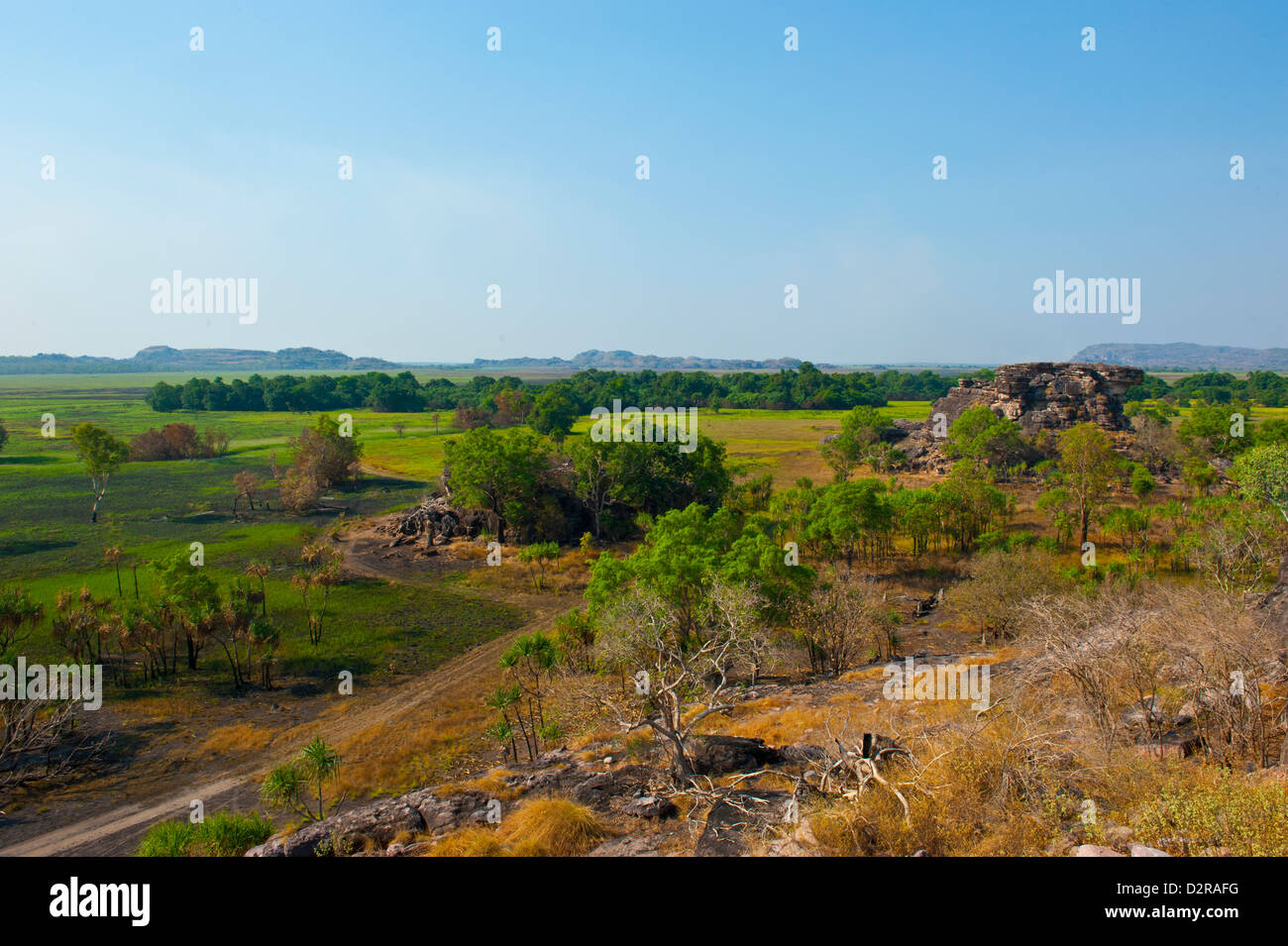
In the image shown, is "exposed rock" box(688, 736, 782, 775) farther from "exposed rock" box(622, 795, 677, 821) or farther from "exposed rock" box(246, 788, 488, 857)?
"exposed rock" box(246, 788, 488, 857)

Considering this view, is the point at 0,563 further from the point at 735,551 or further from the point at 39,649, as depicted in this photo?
the point at 735,551

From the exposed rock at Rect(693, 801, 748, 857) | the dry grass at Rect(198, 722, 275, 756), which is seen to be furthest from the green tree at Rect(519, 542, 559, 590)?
the exposed rock at Rect(693, 801, 748, 857)

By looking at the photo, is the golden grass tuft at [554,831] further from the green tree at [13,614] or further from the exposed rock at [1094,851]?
the green tree at [13,614]

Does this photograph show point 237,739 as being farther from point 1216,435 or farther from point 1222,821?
point 1216,435

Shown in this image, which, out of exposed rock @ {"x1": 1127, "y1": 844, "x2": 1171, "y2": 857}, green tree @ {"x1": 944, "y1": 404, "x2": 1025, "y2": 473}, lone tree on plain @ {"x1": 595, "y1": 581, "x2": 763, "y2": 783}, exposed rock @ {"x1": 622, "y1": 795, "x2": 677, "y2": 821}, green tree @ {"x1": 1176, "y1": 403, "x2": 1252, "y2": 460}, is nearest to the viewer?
exposed rock @ {"x1": 1127, "y1": 844, "x2": 1171, "y2": 857}

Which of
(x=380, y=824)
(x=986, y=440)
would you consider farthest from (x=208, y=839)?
(x=986, y=440)
